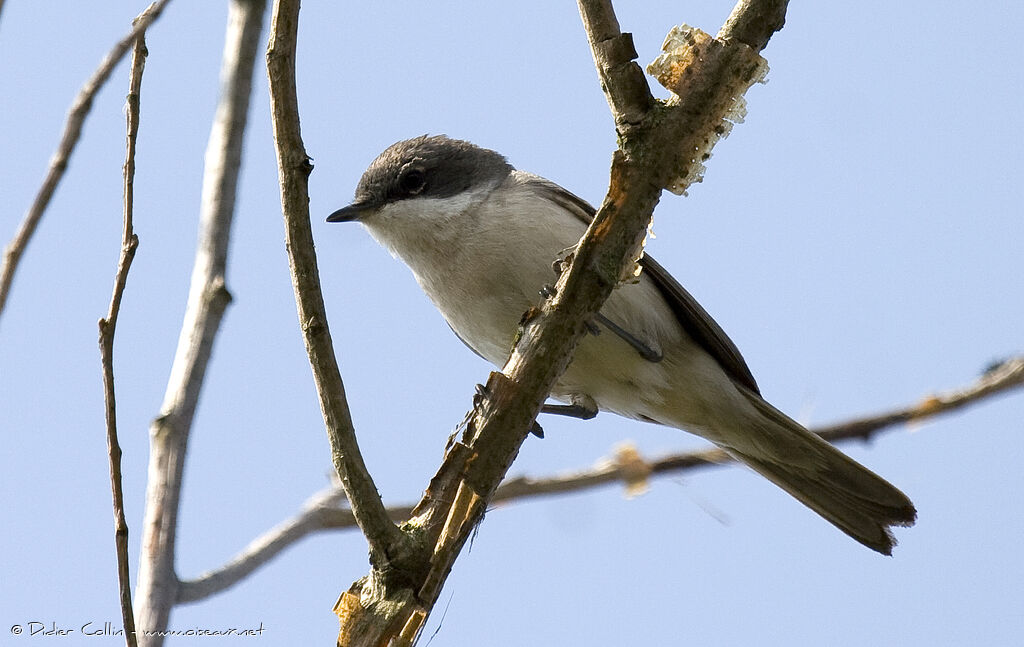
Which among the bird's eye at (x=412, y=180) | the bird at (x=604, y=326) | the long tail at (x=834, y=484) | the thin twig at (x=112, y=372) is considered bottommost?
the thin twig at (x=112, y=372)

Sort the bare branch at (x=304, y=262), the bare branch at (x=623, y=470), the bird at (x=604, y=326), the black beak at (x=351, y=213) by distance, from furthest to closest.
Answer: the black beak at (x=351, y=213) < the bird at (x=604, y=326) < the bare branch at (x=623, y=470) < the bare branch at (x=304, y=262)

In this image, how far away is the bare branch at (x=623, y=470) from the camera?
4.25 m

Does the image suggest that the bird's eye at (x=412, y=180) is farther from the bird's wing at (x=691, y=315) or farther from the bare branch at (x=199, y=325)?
the bare branch at (x=199, y=325)

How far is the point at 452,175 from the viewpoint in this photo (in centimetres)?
586

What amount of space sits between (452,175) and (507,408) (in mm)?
2947

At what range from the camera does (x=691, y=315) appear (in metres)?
5.49

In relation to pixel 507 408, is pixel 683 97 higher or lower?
higher

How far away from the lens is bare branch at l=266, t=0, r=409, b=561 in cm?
273

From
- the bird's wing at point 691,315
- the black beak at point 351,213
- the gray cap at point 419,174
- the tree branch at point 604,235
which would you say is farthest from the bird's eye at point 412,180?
the tree branch at point 604,235

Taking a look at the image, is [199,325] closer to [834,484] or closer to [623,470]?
[623,470]

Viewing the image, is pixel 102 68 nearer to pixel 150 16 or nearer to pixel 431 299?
pixel 150 16

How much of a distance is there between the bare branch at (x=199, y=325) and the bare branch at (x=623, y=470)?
0.79 meters

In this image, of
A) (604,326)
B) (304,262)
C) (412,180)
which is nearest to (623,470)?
(604,326)

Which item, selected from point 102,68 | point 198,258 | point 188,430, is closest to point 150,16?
point 102,68
